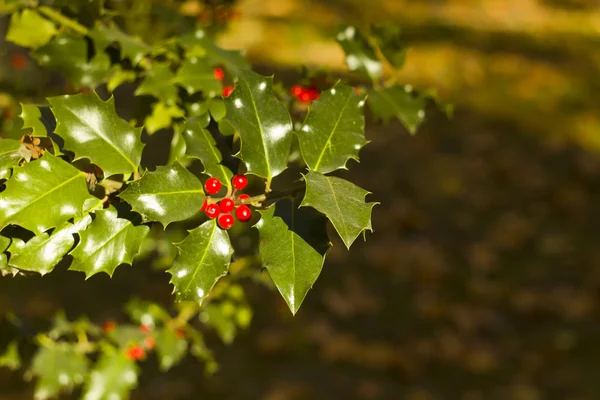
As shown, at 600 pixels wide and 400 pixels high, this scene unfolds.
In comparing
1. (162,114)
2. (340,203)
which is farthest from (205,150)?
(162,114)

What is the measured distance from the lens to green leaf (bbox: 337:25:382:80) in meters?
1.57

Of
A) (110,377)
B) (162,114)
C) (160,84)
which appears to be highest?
(160,84)

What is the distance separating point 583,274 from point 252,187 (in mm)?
3318

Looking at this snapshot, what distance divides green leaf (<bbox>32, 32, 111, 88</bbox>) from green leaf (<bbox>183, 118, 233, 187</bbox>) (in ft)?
1.50

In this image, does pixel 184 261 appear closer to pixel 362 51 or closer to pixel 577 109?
pixel 362 51

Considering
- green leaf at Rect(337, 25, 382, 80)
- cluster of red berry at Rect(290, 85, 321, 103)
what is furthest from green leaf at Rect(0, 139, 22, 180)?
green leaf at Rect(337, 25, 382, 80)

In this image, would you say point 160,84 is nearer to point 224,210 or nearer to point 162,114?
point 162,114

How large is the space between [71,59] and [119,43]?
129 mm

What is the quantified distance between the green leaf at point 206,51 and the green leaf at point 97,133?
0.38 metres

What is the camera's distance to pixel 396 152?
577 centimetres

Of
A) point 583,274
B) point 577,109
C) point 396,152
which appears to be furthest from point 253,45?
point 583,274

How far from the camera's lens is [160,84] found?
1.40 meters

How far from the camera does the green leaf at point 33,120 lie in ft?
3.62

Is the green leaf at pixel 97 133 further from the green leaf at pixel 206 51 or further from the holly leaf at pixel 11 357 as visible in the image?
the holly leaf at pixel 11 357
